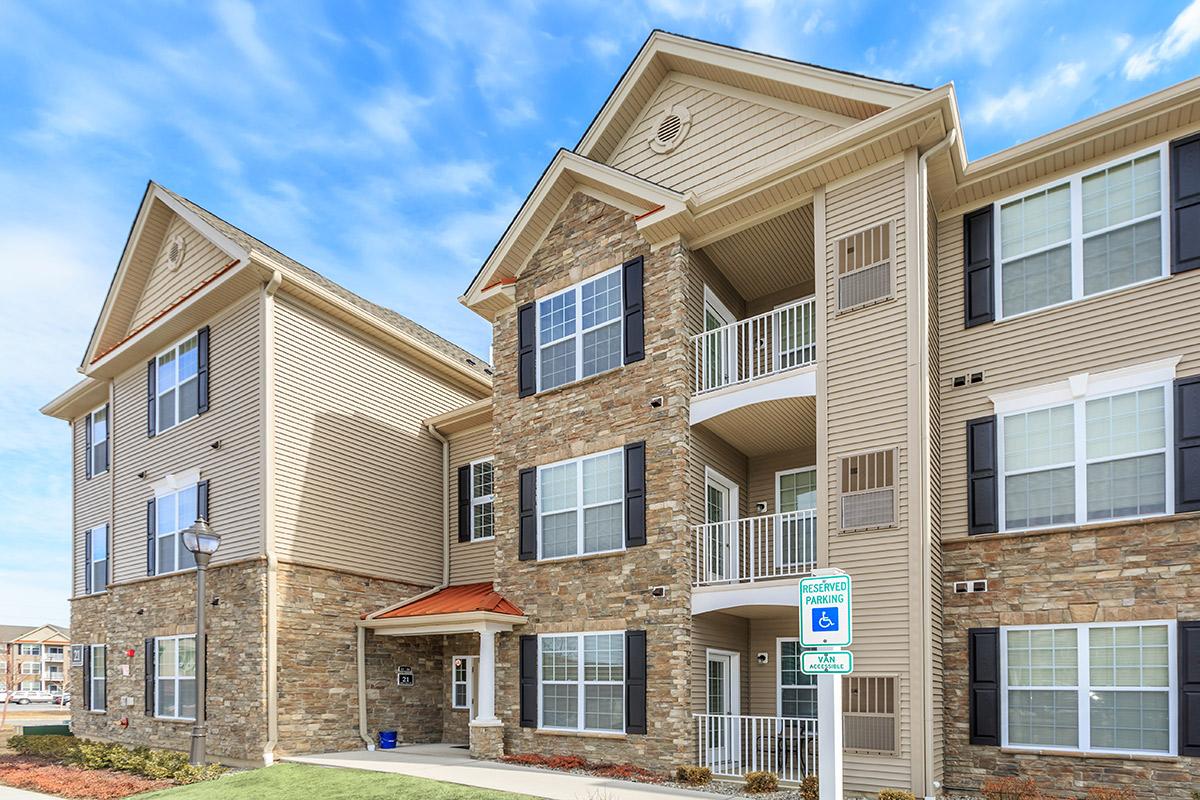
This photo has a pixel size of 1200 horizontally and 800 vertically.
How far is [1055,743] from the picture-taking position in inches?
449

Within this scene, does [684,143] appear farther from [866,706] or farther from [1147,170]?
[866,706]

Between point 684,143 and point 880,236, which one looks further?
point 684,143

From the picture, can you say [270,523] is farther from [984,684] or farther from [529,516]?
[984,684]

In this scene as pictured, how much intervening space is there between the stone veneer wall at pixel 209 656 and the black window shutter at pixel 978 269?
13.5 m

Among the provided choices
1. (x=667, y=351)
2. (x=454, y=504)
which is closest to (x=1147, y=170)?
(x=667, y=351)

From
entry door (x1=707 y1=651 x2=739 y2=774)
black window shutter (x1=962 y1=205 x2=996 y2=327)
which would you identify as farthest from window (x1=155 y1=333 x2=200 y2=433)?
black window shutter (x1=962 y1=205 x2=996 y2=327)

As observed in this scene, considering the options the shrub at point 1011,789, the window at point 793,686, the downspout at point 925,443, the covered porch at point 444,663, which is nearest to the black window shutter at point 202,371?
the covered porch at point 444,663

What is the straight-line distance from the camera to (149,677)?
19688 mm

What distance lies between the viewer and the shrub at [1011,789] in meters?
10.9

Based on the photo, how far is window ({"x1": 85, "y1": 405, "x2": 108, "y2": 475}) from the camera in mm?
25125

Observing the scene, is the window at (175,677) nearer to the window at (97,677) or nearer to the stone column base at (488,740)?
the window at (97,677)

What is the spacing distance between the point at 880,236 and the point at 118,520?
19676 millimetres

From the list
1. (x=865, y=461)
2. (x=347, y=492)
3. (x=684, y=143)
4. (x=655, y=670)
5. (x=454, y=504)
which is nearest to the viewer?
(x=865, y=461)

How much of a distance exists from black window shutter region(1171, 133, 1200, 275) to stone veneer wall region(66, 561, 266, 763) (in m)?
15.9
